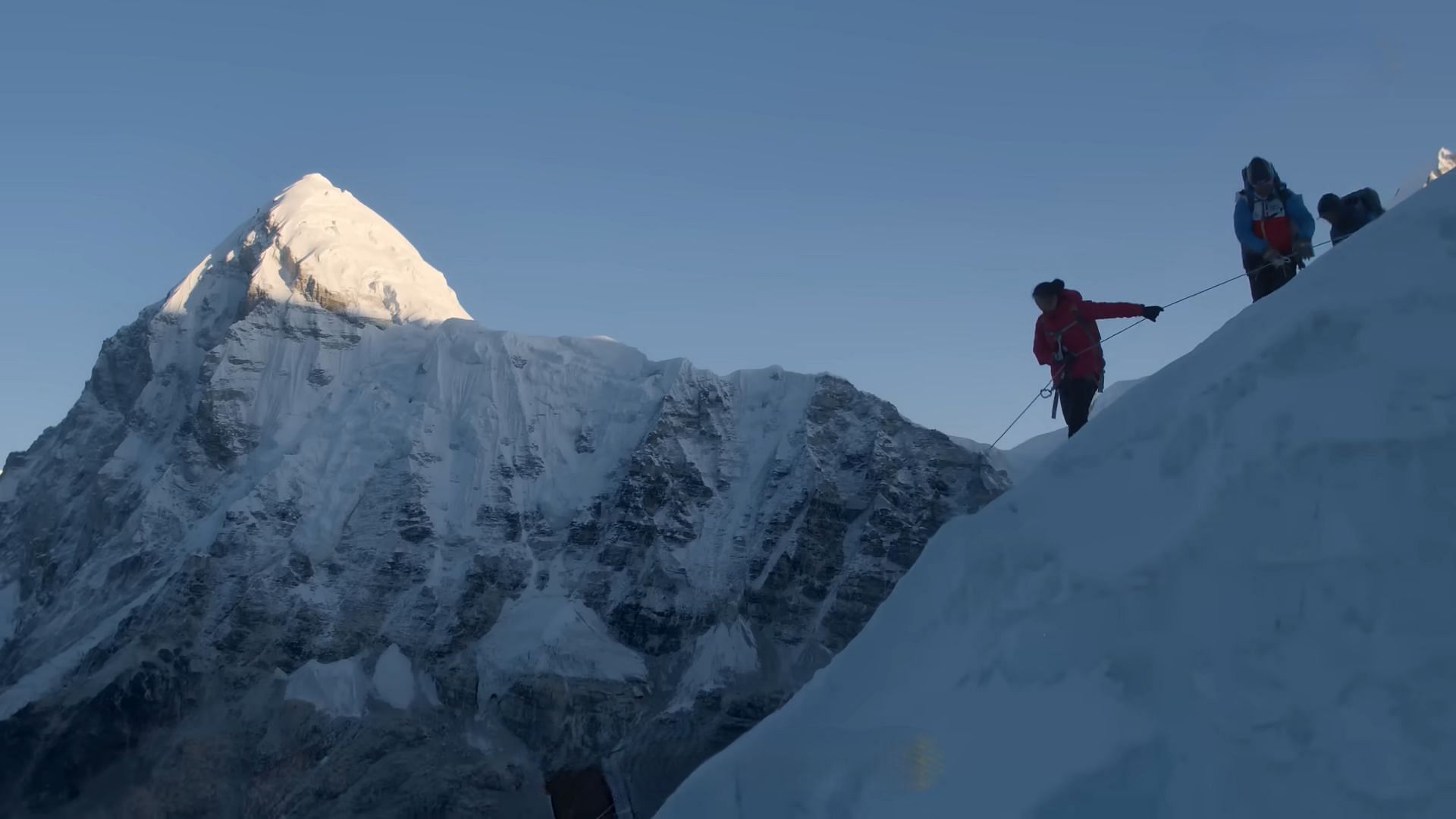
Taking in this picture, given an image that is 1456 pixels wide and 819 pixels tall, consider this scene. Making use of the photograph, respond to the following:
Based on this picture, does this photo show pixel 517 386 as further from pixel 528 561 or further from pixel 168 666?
pixel 168 666

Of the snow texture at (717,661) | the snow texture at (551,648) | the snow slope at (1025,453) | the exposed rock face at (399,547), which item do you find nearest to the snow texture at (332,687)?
the exposed rock face at (399,547)

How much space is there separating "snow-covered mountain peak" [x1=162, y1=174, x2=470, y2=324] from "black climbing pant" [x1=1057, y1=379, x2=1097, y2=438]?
309ft

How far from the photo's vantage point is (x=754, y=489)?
93438 mm

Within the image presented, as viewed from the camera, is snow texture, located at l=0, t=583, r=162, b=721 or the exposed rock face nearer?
the exposed rock face

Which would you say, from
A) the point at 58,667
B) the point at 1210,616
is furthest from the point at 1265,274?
the point at 58,667

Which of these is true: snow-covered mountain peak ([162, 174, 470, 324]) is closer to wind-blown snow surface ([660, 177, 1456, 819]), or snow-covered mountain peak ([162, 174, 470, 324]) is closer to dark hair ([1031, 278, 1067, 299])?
dark hair ([1031, 278, 1067, 299])

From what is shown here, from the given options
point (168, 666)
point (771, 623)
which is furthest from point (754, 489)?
point (168, 666)

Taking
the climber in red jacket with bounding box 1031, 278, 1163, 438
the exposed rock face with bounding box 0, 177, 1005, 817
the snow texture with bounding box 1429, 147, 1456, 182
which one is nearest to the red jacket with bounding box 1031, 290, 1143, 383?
the climber in red jacket with bounding box 1031, 278, 1163, 438

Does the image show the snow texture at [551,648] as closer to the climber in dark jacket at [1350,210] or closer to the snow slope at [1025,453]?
the snow slope at [1025,453]

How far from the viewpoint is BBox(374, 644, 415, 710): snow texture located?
7831 centimetres

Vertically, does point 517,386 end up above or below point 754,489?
above

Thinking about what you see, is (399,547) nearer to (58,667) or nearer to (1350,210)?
(58,667)

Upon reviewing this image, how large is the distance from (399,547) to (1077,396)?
82099 millimetres

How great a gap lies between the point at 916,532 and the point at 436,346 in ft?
139
